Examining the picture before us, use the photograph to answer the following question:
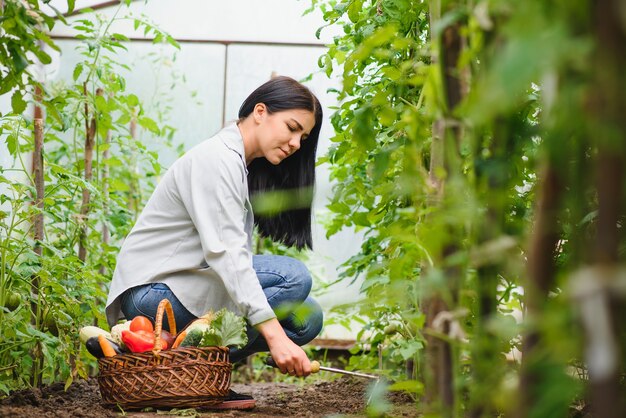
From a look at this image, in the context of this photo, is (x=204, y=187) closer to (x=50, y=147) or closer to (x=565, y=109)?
(x=565, y=109)

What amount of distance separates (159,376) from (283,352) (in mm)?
343

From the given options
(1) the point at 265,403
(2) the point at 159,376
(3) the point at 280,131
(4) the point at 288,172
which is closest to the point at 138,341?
(2) the point at 159,376

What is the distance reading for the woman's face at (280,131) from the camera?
268 cm

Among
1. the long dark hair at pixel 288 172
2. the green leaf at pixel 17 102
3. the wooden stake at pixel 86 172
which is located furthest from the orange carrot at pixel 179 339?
the wooden stake at pixel 86 172

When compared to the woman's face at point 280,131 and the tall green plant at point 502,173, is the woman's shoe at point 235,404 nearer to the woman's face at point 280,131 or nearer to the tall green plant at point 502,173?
the woman's face at point 280,131

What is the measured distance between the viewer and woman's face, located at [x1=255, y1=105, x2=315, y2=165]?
2.68 m

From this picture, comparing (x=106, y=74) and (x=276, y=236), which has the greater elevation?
(x=106, y=74)

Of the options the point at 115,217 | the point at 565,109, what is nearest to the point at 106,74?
the point at 115,217

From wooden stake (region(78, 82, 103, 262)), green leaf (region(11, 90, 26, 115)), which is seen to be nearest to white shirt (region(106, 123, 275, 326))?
wooden stake (region(78, 82, 103, 262))

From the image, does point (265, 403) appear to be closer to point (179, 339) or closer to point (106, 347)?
point (179, 339)

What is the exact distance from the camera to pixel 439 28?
2.84 feet

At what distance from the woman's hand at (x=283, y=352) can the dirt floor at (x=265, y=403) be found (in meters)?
0.14

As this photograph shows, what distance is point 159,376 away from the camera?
217 centimetres

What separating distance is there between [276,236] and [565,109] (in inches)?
96.7
